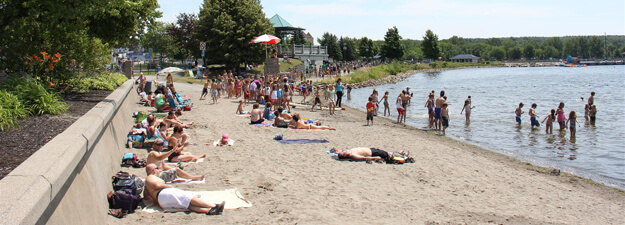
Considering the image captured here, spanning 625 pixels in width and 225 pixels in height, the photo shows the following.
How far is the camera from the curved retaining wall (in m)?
Result: 3.98

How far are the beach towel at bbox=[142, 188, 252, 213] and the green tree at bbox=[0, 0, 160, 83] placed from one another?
5.13 meters

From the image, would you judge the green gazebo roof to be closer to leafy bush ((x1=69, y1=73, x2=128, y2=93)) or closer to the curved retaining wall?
leafy bush ((x1=69, y1=73, x2=128, y2=93))

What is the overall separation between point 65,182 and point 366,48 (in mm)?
113347

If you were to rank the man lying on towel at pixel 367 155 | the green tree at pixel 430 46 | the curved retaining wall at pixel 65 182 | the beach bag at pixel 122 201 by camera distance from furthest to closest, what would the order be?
the green tree at pixel 430 46, the man lying on towel at pixel 367 155, the beach bag at pixel 122 201, the curved retaining wall at pixel 65 182

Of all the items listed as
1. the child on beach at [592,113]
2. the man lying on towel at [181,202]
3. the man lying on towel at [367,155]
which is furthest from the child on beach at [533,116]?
the man lying on towel at [181,202]

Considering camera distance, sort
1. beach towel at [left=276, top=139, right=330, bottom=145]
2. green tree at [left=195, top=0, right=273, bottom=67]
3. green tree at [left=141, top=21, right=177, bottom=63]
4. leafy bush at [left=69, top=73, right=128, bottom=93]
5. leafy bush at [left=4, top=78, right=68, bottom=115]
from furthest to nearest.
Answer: green tree at [left=141, top=21, right=177, bottom=63], green tree at [left=195, top=0, right=273, bottom=67], leafy bush at [left=69, top=73, right=128, bottom=93], beach towel at [left=276, top=139, right=330, bottom=145], leafy bush at [left=4, top=78, right=68, bottom=115]

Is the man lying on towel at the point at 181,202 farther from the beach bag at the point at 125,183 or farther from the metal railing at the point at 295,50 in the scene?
the metal railing at the point at 295,50

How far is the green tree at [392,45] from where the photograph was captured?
10612cm

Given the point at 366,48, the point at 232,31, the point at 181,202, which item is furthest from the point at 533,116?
the point at 366,48

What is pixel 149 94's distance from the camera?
835 inches

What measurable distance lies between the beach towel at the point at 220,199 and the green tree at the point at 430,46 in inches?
4969


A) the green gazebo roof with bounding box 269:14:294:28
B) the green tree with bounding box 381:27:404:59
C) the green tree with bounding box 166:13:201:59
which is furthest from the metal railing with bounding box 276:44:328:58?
the green tree with bounding box 381:27:404:59

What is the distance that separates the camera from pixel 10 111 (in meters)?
8.01

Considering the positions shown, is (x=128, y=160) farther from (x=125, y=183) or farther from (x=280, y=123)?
(x=280, y=123)
